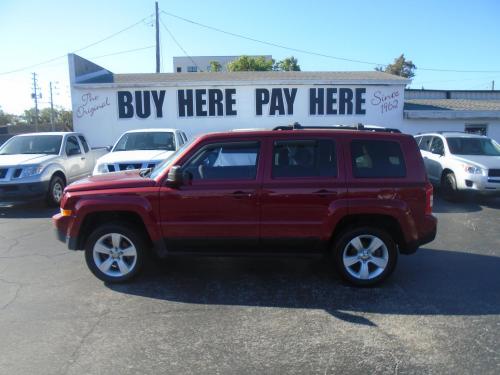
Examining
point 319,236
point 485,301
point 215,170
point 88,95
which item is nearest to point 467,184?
point 485,301

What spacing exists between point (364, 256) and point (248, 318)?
1559 mm

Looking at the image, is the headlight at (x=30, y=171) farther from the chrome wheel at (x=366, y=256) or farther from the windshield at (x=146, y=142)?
the chrome wheel at (x=366, y=256)

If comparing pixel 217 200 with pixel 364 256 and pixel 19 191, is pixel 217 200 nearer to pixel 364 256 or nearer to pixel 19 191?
pixel 364 256

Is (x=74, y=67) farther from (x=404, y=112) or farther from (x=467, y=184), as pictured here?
(x=467, y=184)

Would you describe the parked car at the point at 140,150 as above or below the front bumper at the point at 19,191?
above

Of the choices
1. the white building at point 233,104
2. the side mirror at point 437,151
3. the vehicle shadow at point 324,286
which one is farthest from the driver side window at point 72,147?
the side mirror at point 437,151

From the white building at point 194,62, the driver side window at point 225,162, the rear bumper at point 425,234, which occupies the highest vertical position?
the white building at point 194,62

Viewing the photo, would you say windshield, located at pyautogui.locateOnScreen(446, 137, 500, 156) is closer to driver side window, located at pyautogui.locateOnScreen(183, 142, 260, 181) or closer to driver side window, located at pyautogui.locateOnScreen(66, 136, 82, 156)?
driver side window, located at pyautogui.locateOnScreen(183, 142, 260, 181)

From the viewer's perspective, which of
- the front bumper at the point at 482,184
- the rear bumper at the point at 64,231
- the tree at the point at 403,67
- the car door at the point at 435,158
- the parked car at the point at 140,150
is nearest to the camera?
the rear bumper at the point at 64,231

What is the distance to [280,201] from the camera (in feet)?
14.5

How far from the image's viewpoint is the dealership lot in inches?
125

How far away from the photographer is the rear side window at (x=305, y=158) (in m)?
4.48

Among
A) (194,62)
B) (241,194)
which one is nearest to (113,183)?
(241,194)

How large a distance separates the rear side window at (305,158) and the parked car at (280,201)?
0.04 feet
